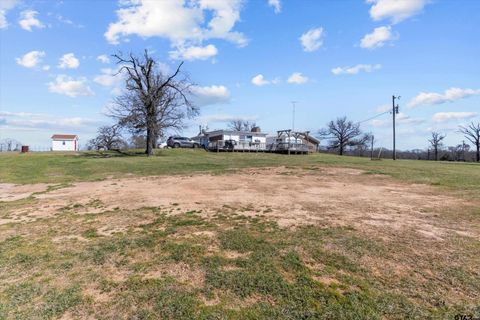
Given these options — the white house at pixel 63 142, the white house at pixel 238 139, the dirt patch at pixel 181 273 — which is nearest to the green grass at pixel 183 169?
the dirt patch at pixel 181 273

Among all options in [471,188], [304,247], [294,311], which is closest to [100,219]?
[304,247]

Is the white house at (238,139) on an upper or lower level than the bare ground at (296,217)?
upper

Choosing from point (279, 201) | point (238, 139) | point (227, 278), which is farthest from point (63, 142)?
point (227, 278)

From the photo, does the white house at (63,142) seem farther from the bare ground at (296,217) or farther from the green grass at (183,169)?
the bare ground at (296,217)

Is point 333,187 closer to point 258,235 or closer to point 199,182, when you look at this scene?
point 199,182

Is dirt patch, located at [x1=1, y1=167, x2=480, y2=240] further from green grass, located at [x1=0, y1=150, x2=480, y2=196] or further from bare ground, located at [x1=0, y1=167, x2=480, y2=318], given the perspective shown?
green grass, located at [x1=0, y1=150, x2=480, y2=196]

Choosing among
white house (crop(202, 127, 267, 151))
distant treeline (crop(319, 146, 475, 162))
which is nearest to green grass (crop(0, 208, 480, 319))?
white house (crop(202, 127, 267, 151))

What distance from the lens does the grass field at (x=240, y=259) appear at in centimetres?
319

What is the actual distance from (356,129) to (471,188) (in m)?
56.0

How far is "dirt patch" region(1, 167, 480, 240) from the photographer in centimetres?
627

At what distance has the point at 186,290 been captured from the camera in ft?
11.5

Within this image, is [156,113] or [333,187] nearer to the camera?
[333,187]

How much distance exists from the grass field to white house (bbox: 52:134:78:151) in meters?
43.2

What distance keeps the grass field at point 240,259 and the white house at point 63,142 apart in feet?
142
